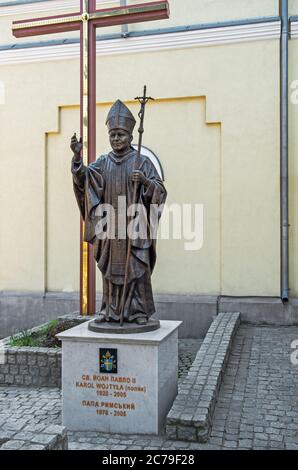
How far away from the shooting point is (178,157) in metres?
9.44

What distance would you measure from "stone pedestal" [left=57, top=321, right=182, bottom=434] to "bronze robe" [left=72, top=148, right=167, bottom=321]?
0.36 m

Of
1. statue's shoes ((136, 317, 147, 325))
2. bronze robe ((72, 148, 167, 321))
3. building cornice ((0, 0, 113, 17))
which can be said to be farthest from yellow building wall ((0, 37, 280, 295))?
statue's shoes ((136, 317, 147, 325))

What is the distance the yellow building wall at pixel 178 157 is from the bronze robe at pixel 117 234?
4121 millimetres

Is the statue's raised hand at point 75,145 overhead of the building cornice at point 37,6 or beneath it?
beneath

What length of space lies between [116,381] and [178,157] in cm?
540

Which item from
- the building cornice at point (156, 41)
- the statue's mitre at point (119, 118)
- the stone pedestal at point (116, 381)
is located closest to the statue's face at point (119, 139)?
the statue's mitre at point (119, 118)

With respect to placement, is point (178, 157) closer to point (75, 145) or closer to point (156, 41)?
point (156, 41)

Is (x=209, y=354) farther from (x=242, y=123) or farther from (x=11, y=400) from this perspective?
(x=242, y=123)

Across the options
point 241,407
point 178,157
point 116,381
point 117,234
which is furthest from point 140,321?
point 178,157

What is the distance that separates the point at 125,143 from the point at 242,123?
4.39 meters

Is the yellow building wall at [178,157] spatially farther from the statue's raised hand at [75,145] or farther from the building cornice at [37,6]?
the statue's raised hand at [75,145]

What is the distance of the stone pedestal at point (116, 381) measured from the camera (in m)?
4.80

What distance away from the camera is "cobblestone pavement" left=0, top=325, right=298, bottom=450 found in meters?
4.60

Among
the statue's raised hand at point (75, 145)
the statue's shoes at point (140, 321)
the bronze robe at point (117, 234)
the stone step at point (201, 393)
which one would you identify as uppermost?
the statue's raised hand at point (75, 145)
